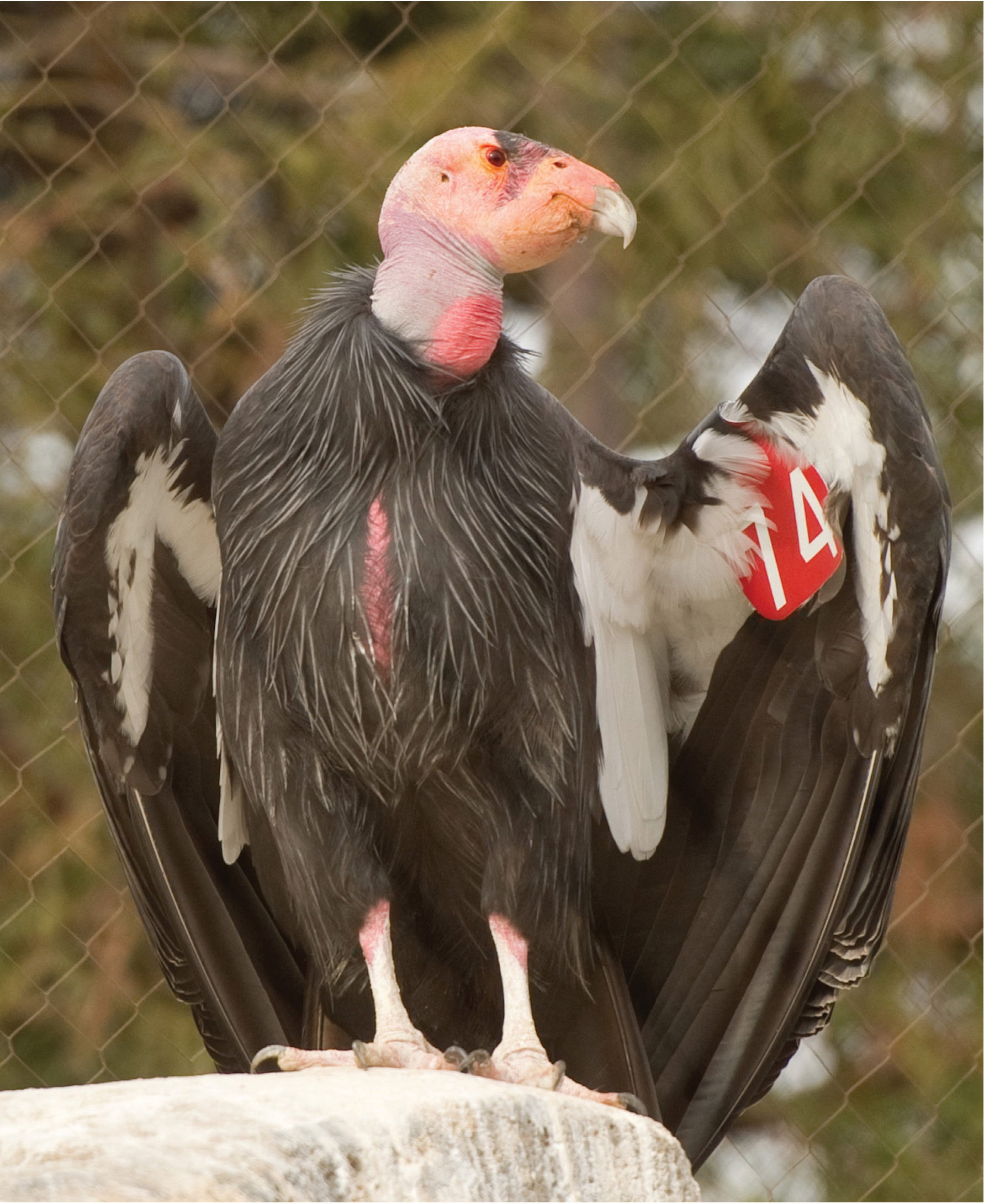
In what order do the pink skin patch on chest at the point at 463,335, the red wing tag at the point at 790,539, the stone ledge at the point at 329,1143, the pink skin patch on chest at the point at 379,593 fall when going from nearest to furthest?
Answer: the stone ledge at the point at 329,1143, the pink skin patch on chest at the point at 379,593, the pink skin patch on chest at the point at 463,335, the red wing tag at the point at 790,539

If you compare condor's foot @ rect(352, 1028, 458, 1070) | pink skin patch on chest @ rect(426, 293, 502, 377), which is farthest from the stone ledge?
pink skin patch on chest @ rect(426, 293, 502, 377)

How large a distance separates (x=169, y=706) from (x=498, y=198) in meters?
1.01

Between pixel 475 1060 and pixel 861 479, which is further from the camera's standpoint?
pixel 861 479

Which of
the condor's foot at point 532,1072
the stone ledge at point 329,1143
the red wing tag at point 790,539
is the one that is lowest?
the condor's foot at point 532,1072

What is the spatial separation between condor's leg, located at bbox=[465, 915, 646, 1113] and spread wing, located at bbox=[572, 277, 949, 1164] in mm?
355

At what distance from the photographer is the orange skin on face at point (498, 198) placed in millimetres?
2879

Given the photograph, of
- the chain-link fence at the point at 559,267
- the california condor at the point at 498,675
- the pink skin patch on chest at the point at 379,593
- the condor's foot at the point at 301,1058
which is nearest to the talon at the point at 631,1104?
the california condor at the point at 498,675

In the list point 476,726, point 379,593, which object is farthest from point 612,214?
point 476,726

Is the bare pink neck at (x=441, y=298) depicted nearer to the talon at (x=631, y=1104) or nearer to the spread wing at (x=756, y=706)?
the spread wing at (x=756, y=706)

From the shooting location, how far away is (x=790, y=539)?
3035 millimetres

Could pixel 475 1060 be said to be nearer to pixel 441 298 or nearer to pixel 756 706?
pixel 756 706

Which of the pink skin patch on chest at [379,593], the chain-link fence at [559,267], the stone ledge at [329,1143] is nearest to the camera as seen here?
the stone ledge at [329,1143]

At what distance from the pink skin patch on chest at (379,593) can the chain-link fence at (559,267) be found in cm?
171

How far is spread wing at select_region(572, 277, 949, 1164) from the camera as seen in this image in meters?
2.91
